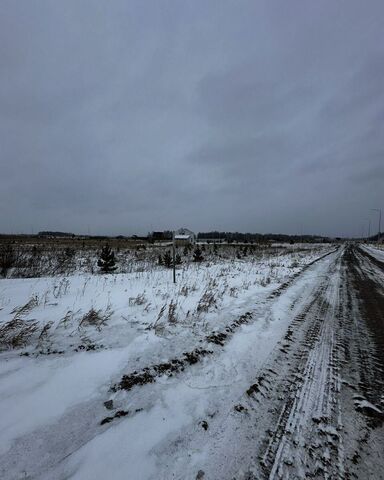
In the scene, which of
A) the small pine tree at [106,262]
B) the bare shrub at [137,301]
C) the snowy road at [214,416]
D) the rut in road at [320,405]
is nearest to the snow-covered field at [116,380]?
the snowy road at [214,416]

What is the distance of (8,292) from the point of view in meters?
6.51

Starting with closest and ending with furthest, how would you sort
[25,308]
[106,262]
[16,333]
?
1. [16,333]
2. [25,308]
3. [106,262]

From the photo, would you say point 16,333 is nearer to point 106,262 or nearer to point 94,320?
point 94,320

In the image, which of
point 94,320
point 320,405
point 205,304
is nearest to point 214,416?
point 320,405

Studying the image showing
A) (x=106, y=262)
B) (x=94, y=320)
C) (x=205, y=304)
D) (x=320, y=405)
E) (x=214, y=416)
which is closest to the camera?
A: (x=214, y=416)

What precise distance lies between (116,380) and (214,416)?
4.19ft

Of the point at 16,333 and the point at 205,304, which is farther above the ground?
the point at 16,333

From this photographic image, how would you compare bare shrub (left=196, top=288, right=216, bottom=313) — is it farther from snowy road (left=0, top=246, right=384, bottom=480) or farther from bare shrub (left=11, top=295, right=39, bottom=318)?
bare shrub (left=11, top=295, right=39, bottom=318)

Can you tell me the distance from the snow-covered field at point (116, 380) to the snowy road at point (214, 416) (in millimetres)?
14

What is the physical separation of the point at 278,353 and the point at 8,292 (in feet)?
23.0

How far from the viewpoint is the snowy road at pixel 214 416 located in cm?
188

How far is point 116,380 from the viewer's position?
2.93 m

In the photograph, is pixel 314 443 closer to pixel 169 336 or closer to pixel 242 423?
pixel 242 423

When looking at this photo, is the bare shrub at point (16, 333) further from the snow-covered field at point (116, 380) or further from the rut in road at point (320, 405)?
the rut in road at point (320, 405)
